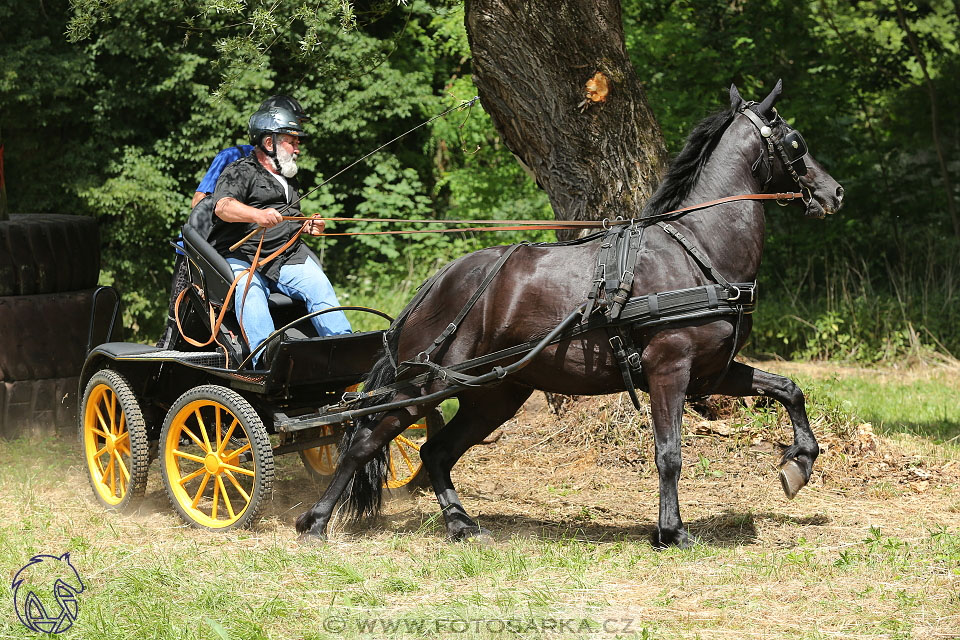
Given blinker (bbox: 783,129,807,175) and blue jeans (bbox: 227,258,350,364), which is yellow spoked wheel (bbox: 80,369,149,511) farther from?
blinker (bbox: 783,129,807,175)

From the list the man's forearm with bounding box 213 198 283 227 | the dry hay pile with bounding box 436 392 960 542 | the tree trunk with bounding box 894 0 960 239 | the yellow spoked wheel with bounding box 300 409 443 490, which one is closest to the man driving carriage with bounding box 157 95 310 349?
the man's forearm with bounding box 213 198 283 227

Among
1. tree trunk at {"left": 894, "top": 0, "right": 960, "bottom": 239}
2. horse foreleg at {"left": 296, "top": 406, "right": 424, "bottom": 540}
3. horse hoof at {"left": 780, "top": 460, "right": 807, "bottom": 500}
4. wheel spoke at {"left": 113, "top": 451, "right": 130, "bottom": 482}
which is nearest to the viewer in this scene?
horse hoof at {"left": 780, "top": 460, "right": 807, "bottom": 500}

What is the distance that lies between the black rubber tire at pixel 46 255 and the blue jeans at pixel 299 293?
266 centimetres

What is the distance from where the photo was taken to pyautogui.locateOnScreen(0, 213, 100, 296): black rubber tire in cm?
753

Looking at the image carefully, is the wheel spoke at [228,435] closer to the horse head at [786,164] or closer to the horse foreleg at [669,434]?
the horse foreleg at [669,434]

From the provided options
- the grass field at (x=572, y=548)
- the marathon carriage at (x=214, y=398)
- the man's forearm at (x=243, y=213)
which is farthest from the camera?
the man's forearm at (x=243, y=213)

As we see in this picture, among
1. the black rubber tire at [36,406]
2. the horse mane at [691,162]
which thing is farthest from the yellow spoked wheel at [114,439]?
the horse mane at [691,162]

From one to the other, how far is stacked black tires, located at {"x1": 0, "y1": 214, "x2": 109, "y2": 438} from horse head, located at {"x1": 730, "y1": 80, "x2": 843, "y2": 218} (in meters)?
5.26

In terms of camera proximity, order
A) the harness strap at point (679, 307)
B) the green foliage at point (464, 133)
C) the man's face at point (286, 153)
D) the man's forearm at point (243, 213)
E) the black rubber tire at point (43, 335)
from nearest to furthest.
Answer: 1. the harness strap at point (679, 307)
2. the man's forearm at point (243, 213)
3. the man's face at point (286, 153)
4. the black rubber tire at point (43, 335)
5. the green foliage at point (464, 133)

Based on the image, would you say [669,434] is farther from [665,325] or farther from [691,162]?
[691,162]

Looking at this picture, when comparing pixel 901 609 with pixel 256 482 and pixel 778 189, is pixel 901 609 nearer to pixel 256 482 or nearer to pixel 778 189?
pixel 778 189

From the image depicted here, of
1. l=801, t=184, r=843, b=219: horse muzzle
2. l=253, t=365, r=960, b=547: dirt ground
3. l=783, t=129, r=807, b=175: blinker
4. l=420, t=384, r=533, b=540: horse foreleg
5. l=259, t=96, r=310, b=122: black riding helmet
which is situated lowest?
l=253, t=365, r=960, b=547: dirt ground

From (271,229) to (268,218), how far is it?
0.40m

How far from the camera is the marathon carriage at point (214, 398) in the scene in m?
5.30
